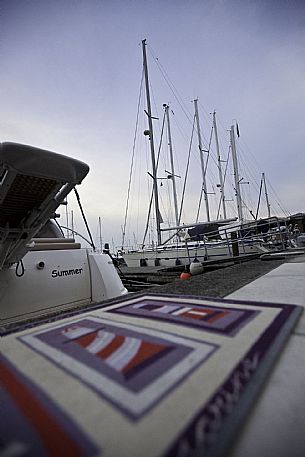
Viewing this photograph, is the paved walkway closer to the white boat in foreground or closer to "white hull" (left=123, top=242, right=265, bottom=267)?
the white boat in foreground

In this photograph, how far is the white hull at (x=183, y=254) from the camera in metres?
7.44

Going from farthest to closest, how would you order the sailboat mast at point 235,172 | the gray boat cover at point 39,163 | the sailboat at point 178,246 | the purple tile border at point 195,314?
the sailboat mast at point 235,172 → the sailboat at point 178,246 → the gray boat cover at point 39,163 → the purple tile border at point 195,314

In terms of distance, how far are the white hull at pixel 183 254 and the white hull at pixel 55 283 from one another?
4.93 meters

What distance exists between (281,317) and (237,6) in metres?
3.05

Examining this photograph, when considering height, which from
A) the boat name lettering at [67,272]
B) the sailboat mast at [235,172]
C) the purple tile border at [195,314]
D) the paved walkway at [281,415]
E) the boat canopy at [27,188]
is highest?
the sailboat mast at [235,172]

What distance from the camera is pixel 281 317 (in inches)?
36.0

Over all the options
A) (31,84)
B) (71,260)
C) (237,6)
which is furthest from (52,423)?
(31,84)

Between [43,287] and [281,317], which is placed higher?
[43,287]

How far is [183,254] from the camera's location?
8469mm

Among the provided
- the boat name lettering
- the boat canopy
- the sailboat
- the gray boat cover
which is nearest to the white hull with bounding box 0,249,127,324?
the boat name lettering

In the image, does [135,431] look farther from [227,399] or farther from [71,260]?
[71,260]

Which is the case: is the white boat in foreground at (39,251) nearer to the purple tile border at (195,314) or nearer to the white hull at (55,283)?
the white hull at (55,283)

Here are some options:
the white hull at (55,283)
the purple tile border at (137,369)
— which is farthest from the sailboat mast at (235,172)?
the purple tile border at (137,369)

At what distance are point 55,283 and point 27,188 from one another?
1.09m
